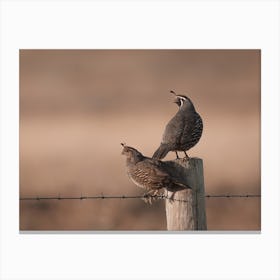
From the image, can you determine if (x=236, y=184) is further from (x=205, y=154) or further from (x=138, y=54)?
(x=138, y=54)

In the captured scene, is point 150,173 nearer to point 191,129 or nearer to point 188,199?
point 188,199

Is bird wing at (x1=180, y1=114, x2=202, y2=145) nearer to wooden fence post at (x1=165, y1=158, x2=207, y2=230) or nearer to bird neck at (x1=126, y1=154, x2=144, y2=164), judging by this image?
bird neck at (x1=126, y1=154, x2=144, y2=164)

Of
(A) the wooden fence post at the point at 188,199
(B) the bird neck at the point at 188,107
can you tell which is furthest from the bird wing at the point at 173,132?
(A) the wooden fence post at the point at 188,199

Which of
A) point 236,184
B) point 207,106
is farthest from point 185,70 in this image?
point 236,184

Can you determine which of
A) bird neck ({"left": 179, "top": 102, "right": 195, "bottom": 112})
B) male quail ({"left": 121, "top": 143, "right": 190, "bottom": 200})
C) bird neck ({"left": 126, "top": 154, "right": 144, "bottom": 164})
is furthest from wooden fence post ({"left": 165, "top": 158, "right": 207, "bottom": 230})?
bird neck ({"left": 179, "top": 102, "right": 195, "bottom": 112})

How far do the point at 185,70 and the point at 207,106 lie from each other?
1.50ft

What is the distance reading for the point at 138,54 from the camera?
14305mm

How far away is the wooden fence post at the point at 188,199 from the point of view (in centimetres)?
1203

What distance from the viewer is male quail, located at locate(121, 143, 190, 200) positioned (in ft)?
39.7

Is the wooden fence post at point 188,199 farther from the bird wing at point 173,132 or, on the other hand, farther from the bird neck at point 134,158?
the bird wing at point 173,132

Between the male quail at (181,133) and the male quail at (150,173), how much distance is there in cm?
58

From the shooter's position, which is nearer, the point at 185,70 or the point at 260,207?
the point at 260,207

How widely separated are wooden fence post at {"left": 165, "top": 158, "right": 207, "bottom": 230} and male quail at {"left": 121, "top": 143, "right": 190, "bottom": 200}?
0.19 feet

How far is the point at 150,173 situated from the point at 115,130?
2.46 m
